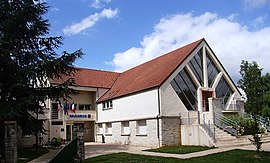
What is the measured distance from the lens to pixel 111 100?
32.5 metres

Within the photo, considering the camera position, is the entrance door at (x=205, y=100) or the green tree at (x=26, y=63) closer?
the green tree at (x=26, y=63)

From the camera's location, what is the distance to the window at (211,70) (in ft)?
91.6

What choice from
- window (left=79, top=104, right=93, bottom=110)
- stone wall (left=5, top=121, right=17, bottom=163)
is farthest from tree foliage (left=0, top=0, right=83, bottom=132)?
window (left=79, top=104, right=93, bottom=110)

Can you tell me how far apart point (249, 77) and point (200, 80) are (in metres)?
11.2

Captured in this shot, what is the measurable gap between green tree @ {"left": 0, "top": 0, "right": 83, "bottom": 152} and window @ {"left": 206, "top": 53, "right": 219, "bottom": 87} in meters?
11.7

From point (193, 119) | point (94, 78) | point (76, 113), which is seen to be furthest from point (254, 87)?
point (94, 78)

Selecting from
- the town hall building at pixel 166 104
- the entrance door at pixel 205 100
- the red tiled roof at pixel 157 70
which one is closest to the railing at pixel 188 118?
the town hall building at pixel 166 104

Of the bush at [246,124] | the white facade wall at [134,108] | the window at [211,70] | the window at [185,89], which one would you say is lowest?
the bush at [246,124]

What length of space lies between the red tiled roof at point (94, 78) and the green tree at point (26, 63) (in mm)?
11471

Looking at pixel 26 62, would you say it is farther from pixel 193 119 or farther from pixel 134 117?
pixel 193 119

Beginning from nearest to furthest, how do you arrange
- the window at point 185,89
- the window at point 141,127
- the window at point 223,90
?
the window at point 185,89 < the window at point 141,127 < the window at point 223,90

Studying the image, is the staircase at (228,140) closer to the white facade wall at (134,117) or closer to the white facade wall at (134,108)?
the white facade wall at (134,117)

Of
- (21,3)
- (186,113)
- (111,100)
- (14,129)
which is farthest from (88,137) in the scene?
(14,129)

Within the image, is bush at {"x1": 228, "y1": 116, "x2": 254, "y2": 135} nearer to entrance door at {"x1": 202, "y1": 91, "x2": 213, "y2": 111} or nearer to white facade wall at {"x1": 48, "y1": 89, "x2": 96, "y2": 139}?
entrance door at {"x1": 202, "y1": 91, "x2": 213, "y2": 111}
